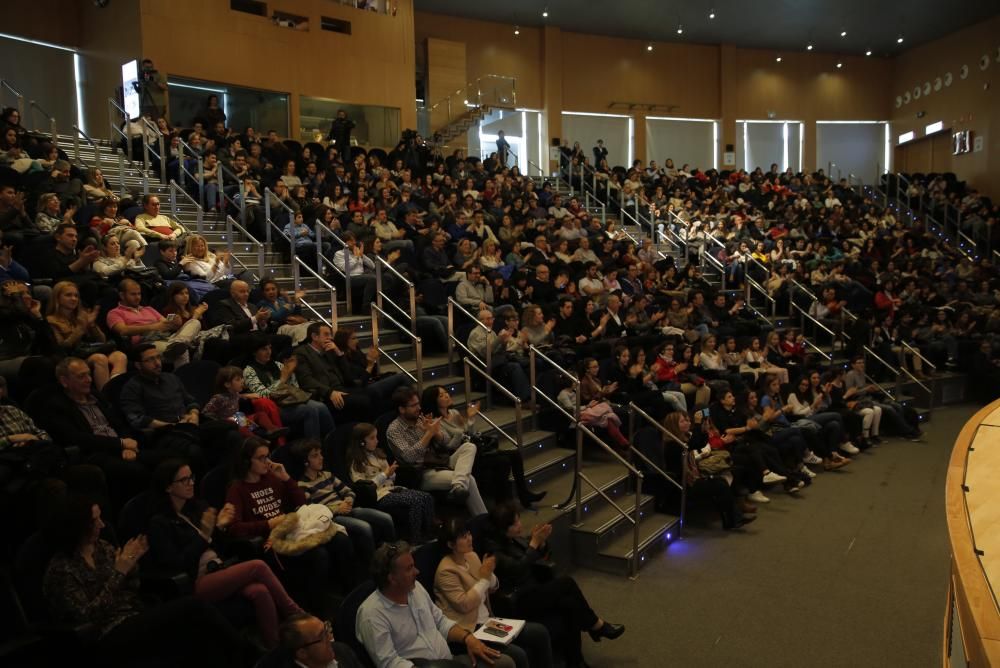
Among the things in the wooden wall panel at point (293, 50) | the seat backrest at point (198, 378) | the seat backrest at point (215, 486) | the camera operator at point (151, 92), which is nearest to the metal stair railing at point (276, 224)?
the seat backrest at point (198, 378)

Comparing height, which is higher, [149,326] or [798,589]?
[149,326]

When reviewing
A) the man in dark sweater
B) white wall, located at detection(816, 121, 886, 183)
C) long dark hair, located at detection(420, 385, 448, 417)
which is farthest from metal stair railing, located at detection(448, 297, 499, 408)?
white wall, located at detection(816, 121, 886, 183)

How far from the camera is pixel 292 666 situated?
127 inches

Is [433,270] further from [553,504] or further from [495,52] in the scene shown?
[495,52]

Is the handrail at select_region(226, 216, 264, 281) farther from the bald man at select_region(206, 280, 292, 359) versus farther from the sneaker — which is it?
the sneaker

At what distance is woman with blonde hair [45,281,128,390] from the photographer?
5230 millimetres

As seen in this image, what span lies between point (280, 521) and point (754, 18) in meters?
19.8

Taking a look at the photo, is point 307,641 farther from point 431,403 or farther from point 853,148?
point 853,148

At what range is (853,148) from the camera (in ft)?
80.1

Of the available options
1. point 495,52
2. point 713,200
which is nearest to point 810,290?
point 713,200

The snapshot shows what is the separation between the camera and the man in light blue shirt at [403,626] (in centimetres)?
364

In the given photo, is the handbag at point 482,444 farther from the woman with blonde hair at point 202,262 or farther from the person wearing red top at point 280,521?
the woman with blonde hair at point 202,262

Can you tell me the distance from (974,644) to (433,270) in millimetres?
8071

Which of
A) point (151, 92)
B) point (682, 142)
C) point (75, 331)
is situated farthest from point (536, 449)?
point (682, 142)
